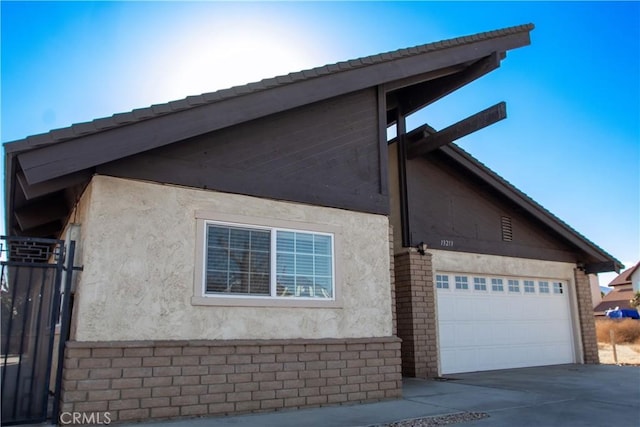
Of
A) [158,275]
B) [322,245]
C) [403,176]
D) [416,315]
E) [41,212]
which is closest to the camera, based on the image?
[158,275]

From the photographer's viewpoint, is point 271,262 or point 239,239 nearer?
point 239,239

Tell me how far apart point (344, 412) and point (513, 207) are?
8.68 m

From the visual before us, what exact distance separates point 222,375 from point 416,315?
18.1 ft

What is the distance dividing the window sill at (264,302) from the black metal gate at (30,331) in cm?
171

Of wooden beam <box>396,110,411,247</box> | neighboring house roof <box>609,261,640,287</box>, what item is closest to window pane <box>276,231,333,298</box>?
wooden beam <box>396,110,411,247</box>

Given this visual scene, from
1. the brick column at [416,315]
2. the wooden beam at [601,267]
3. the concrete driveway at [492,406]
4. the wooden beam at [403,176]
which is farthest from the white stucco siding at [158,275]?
the wooden beam at [601,267]

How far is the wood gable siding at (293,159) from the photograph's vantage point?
7.39 meters

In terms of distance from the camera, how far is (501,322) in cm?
1312

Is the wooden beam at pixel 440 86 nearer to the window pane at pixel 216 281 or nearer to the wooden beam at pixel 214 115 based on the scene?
the wooden beam at pixel 214 115

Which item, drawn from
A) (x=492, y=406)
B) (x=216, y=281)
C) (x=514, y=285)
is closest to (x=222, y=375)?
(x=216, y=281)

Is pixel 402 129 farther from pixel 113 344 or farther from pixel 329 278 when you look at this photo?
pixel 113 344

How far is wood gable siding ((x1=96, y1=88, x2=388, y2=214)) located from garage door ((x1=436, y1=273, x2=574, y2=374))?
4426 mm

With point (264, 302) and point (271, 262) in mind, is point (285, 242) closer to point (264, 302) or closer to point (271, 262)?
point (271, 262)

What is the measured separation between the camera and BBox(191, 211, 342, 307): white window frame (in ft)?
23.6
